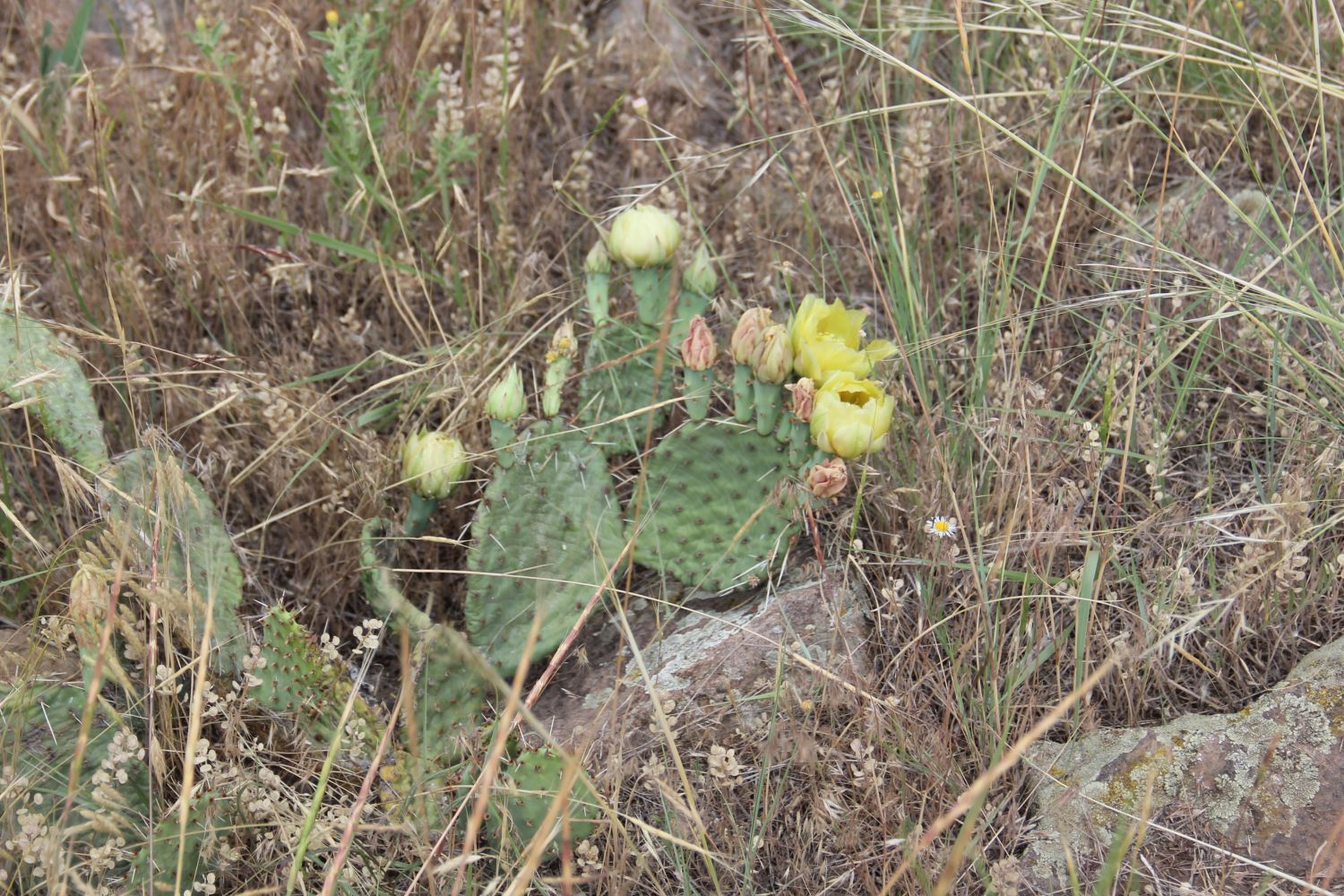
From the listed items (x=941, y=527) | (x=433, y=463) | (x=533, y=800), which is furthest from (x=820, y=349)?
(x=533, y=800)

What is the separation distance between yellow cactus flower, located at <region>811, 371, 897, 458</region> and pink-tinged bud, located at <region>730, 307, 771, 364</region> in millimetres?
102

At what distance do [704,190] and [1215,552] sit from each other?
3.37 ft

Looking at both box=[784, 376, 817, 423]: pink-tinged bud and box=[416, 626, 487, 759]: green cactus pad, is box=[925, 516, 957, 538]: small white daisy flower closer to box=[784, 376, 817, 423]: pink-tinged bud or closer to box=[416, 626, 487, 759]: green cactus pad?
box=[784, 376, 817, 423]: pink-tinged bud

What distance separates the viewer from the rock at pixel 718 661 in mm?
1451

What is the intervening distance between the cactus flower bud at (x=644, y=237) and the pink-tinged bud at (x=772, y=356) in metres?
0.22

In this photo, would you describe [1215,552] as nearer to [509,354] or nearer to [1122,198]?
[1122,198]

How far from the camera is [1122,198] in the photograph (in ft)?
6.53

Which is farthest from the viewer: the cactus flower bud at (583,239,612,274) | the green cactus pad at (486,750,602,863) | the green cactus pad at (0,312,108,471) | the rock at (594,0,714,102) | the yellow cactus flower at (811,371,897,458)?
the rock at (594,0,714,102)

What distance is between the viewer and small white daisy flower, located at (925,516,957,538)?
1486 millimetres

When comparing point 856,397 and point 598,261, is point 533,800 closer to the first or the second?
point 856,397

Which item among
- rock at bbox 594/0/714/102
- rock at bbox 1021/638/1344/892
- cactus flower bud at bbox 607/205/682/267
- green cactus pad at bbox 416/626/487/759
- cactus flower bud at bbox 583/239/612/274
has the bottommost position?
rock at bbox 1021/638/1344/892

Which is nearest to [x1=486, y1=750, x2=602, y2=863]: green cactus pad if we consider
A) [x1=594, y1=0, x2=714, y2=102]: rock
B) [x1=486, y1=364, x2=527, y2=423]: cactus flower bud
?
[x1=486, y1=364, x2=527, y2=423]: cactus flower bud

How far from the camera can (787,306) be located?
195 centimetres

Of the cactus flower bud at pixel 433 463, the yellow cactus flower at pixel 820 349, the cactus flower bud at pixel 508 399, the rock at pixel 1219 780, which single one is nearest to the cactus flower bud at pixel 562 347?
the cactus flower bud at pixel 508 399
